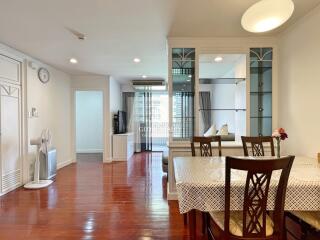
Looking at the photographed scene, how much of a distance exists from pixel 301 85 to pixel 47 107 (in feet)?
16.0

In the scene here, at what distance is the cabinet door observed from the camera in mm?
3906

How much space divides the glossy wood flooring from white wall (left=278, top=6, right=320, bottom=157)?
184 centimetres

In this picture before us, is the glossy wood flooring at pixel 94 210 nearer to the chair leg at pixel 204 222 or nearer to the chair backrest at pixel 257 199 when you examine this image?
the chair leg at pixel 204 222

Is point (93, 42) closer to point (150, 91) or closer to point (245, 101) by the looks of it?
point (245, 101)

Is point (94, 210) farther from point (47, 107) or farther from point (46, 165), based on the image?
point (47, 107)

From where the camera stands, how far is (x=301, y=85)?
3041mm

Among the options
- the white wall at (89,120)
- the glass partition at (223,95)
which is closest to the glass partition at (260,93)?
the glass partition at (223,95)

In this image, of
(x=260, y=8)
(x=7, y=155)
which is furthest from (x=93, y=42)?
(x=260, y=8)

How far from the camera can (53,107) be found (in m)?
5.66

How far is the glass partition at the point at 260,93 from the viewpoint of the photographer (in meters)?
3.73

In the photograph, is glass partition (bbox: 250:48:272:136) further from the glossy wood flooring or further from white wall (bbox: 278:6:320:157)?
the glossy wood flooring

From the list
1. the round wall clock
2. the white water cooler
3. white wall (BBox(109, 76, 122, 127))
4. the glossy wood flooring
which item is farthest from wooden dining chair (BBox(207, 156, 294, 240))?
white wall (BBox(109, 76, 122, 127))

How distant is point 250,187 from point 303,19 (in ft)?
7.95

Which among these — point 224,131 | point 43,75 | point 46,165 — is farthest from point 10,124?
point 224,131
